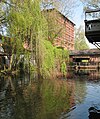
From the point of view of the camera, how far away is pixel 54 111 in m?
12.7

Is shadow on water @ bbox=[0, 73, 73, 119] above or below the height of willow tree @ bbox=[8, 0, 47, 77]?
below

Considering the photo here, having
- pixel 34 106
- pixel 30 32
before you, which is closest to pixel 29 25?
pixel 30 32

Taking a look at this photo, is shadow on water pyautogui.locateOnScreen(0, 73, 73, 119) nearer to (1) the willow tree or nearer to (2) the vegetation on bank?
(2) the vegetation on bank

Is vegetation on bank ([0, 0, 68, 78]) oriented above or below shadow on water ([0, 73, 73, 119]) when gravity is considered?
above

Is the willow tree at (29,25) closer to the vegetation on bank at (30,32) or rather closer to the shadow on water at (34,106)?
the vegetation on bank at (30,32)

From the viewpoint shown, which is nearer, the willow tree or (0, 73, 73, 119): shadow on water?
(0, 73, 73, 119): shadow on water

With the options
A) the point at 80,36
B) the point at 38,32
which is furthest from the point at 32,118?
the point at 80,36

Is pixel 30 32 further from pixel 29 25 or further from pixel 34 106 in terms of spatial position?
pixel 34 106

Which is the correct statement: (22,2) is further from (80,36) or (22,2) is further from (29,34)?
(80,36)

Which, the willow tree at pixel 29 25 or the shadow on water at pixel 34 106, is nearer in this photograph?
the shadow on water at pixel 34 106

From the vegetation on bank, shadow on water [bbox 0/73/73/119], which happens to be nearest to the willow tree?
the vegetation on bank

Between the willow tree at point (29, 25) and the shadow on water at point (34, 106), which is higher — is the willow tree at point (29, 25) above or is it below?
above

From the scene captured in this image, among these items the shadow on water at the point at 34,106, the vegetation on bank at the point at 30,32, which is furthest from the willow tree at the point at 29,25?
the shadow on water at the point at 34,106

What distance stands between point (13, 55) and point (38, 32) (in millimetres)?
6666
